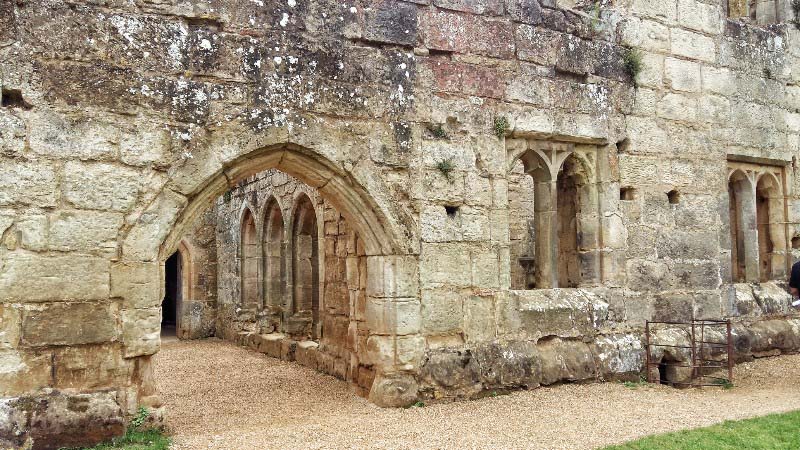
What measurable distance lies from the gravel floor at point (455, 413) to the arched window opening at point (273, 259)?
2794 millimetres

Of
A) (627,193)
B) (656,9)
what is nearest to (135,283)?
(627,193)

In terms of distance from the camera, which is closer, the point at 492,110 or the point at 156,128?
the point at 156,128

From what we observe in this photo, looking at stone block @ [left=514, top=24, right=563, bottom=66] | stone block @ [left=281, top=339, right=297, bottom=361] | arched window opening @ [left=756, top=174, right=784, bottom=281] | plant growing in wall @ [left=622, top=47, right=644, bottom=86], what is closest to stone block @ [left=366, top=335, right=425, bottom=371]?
stone block @ [left=514, top=24, right=563, bottom=66]

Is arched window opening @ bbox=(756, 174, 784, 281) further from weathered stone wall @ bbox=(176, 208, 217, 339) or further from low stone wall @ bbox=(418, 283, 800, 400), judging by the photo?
weathered stone wall @ bbox=(176, 208, 217, 339)

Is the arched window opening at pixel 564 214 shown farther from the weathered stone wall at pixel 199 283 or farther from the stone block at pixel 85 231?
the weathered stone wall at pixel 199 283

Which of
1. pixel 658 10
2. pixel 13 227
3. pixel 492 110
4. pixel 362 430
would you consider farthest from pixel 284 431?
pixel 658 10

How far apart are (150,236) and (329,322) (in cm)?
346

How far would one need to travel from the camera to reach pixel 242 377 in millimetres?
8250

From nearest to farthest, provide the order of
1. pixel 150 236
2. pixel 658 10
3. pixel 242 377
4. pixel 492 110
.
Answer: pixel 150 236, pixel 492 110, pixel 658 10, pixel 242 377

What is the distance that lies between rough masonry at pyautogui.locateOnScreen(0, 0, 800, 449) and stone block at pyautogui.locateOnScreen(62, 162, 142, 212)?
0.02 m

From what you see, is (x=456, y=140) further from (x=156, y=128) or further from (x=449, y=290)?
(x=156, y=128)

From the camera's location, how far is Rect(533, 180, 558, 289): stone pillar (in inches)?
279

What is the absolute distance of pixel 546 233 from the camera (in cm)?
714

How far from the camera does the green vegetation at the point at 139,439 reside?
15.8 feet
